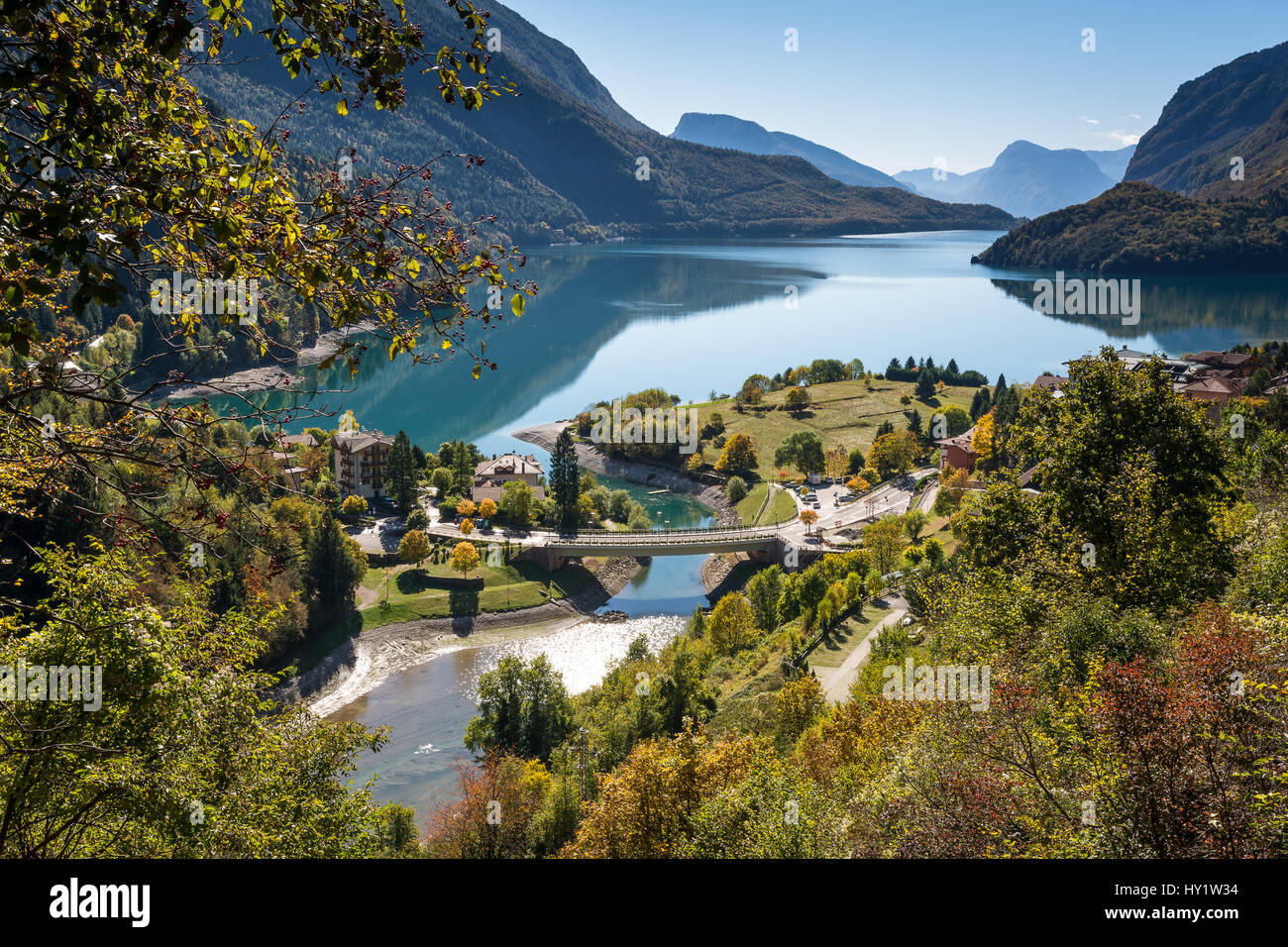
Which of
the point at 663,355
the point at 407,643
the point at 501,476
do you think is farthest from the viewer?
the point at 663,355

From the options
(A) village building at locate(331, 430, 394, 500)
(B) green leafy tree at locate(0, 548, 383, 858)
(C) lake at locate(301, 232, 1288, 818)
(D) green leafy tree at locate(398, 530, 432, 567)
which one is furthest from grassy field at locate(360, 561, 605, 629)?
(B) green leafy tree at locate(0, 548, 383, 858)

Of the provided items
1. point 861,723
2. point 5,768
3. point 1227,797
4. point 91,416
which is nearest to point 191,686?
point 5,768

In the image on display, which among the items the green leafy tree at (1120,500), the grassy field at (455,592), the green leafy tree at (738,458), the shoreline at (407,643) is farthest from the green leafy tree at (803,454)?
the green leafy tree at (1120,500)

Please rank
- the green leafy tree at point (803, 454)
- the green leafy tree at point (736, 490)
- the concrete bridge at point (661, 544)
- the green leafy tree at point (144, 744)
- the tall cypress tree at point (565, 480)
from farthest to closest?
the green leafy tree at point (803, 454) → the green leafy tree at point (736, 490) → the tall cypress tree at point (565, 480) → the concrete bridge at point (661, 544) → the green leafy tree at point (144, 744)

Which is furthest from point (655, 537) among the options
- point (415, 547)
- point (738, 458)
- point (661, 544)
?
point (738, 458)

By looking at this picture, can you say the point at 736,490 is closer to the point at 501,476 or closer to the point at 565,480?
the point at 565,480

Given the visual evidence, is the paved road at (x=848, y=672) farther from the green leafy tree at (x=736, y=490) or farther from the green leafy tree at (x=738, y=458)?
the green leafy tree at (x=738, y=458)
